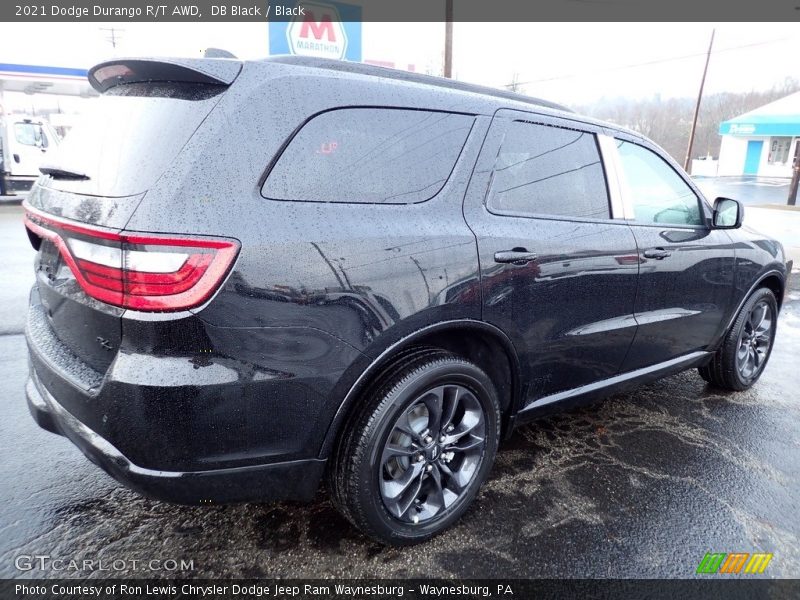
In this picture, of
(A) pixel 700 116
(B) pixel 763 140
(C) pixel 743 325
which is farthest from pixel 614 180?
(A) pixel 700 116

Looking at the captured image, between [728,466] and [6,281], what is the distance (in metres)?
7.58

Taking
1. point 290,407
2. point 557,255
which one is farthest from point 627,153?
point 290,407

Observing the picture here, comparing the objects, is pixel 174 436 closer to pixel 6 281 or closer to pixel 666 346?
pixel 666 346

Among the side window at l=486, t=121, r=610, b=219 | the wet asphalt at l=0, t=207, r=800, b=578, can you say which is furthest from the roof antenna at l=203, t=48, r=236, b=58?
the wet asphalt at l=0, t=207, r=800, b=578

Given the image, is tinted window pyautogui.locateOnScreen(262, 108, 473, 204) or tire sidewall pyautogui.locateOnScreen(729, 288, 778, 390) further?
tire sidewall pyautogui.locateOnScreen(729, 288, 778, 390)

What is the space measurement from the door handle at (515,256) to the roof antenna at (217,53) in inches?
51.7

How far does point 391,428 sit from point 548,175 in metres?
1.47

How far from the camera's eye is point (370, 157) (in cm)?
205

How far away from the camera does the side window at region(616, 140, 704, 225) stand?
309 cm

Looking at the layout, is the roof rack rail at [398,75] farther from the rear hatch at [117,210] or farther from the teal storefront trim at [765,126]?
the teal storefront trim at [765,126]

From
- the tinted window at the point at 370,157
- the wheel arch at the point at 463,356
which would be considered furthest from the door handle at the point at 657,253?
the tinted window at the point at 370,157

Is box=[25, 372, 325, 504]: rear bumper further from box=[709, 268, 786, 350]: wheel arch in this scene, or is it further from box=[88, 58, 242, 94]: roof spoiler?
box=[709, 268, 786, 350]: wheel arch

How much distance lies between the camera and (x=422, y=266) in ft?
6.75

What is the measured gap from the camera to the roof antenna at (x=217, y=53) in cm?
205
